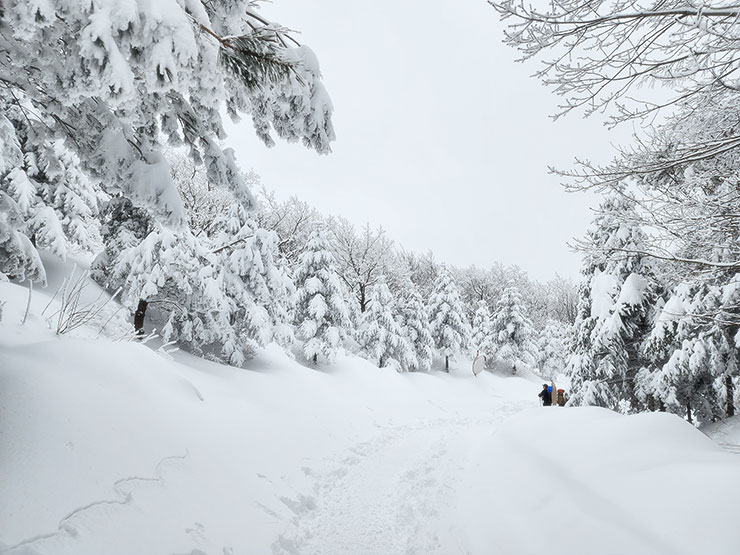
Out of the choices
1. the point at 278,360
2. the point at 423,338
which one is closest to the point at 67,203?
the point at 278,360

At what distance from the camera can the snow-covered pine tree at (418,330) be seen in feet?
80.7

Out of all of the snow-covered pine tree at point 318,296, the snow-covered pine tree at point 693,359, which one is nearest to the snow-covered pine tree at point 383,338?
the snow-covered pine tree at point 318,296

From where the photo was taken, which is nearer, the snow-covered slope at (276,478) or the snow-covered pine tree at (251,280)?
the snow-covered slope at (276,478)

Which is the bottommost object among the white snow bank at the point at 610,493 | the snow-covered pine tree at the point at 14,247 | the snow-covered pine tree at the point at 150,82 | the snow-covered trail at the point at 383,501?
the snow-covered trail at the point at 383,501

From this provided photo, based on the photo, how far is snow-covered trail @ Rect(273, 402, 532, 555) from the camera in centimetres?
402

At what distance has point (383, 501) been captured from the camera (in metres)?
5.13

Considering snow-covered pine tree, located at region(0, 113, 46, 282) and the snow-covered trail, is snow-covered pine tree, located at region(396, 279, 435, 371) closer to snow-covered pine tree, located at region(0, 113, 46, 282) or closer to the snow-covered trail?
the snow-covered trail

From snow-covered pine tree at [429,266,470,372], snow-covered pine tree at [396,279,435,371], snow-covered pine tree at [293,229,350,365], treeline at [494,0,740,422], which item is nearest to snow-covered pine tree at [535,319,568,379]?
snow-covered pine tree at [429,266,470,372]

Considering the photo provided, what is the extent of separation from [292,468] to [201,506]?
2409 mm

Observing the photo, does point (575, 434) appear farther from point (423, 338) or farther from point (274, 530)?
point (423, 338)

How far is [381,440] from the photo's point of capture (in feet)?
28.9

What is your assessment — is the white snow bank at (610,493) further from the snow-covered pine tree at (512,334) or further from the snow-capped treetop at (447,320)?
the snow-covered pine tree at (512,334)

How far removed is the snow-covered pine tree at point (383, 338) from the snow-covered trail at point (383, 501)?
42.9 feet

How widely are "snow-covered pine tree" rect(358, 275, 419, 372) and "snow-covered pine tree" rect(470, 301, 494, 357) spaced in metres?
9.54
